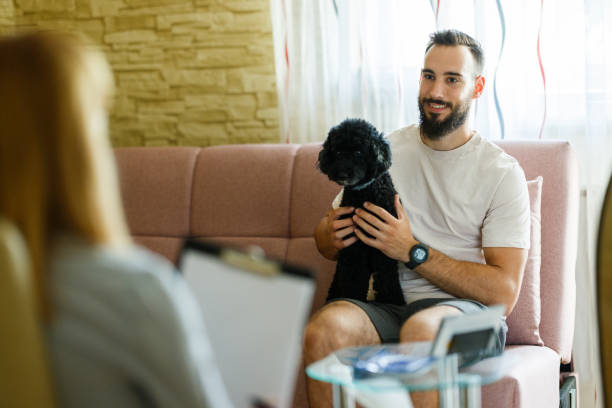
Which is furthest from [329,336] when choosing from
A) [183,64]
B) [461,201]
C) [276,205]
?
[183,64]

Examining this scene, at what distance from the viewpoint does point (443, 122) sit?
7.26 ft

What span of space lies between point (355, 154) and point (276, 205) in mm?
568

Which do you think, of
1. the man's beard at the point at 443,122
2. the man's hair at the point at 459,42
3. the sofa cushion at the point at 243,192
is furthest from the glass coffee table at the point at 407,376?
the man's hair at the point at 459,42

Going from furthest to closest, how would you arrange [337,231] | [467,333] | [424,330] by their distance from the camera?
[337,231] < [424,330] < [467,333]

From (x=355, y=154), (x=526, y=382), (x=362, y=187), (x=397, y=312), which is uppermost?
(x=355, y=154)

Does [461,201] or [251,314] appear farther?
[461,201]

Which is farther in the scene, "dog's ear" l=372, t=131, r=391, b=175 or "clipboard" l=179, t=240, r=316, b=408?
"dog's ear" l=372, t=131, r=391, b=175

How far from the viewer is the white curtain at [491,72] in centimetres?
247

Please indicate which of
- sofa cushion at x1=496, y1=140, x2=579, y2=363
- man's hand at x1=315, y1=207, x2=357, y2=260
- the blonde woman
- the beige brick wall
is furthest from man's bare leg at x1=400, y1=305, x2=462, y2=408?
the beige brick wall

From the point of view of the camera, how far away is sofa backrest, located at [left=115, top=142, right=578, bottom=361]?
2244 mm

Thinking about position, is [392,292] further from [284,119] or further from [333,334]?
[284,119]

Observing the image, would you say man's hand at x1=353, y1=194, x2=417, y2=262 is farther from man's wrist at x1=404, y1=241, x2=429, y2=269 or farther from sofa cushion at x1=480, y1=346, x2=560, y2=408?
sofa cushion at x1=480, y1=346, x2=560, y2=408

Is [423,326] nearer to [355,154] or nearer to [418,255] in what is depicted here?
[418,255]

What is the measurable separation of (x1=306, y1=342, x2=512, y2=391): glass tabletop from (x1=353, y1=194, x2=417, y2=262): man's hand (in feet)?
1.38
